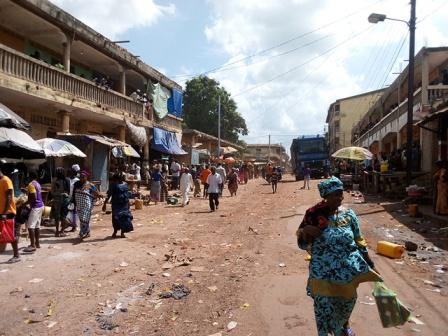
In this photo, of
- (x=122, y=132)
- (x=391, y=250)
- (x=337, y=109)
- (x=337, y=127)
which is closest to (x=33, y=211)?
(x=391, y=250)

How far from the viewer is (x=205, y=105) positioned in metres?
50.7

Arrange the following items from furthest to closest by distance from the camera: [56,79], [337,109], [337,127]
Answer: [337,109] < [337,127] < [56,79]

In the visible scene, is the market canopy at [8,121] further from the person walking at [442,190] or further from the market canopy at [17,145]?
the person walking at [442,190]

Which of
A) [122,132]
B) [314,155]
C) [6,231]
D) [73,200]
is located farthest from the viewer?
[314,155]

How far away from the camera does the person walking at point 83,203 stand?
1009cm

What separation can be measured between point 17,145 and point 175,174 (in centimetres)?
1404

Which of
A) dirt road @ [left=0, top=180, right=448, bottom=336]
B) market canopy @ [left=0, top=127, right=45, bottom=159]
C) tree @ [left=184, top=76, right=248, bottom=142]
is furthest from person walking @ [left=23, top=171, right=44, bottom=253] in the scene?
tree @ [left=184, top=76, right=248, bottom=142]

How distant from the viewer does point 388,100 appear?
32.8 metres

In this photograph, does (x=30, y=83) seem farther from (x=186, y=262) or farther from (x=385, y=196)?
(x=385, y=196)

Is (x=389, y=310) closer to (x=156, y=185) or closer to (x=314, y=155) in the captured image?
(x=156, y=185)

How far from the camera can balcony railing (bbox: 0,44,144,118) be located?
1404 cm

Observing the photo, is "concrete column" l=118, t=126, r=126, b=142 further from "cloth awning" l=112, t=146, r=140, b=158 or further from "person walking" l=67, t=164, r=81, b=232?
"person walking" l=67, t=164, r=81, b=232

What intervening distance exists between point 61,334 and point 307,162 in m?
32.2

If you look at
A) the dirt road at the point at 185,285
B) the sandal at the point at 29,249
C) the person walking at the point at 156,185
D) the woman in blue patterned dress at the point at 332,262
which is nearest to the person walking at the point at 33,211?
the sandal at the point at 29,249
